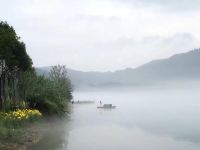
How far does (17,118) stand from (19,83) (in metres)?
21.1

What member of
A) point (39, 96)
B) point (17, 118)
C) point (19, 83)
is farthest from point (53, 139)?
point (19, 83)

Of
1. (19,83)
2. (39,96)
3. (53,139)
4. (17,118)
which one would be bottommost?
(53,139)

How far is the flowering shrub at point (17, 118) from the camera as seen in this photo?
48469mm

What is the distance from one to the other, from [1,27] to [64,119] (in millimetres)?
26386

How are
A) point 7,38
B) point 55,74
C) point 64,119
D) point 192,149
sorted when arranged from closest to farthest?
1. point 192,149
2. point 7,38
3. point 64,119
4. point 55,74

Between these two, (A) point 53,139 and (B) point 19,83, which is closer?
(A) point 53,139

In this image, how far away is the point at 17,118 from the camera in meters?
52.2

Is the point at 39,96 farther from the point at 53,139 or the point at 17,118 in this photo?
the point at 53,139

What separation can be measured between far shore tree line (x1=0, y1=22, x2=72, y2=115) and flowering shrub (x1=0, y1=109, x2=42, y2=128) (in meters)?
3.31

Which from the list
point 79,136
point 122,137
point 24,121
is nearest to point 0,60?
point 24,121

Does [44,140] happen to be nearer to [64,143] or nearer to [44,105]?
[64,143]

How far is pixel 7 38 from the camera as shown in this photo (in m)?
54.5

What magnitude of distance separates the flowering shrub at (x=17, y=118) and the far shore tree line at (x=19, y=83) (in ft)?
10.8

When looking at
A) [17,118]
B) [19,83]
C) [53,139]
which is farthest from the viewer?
[19,83]
